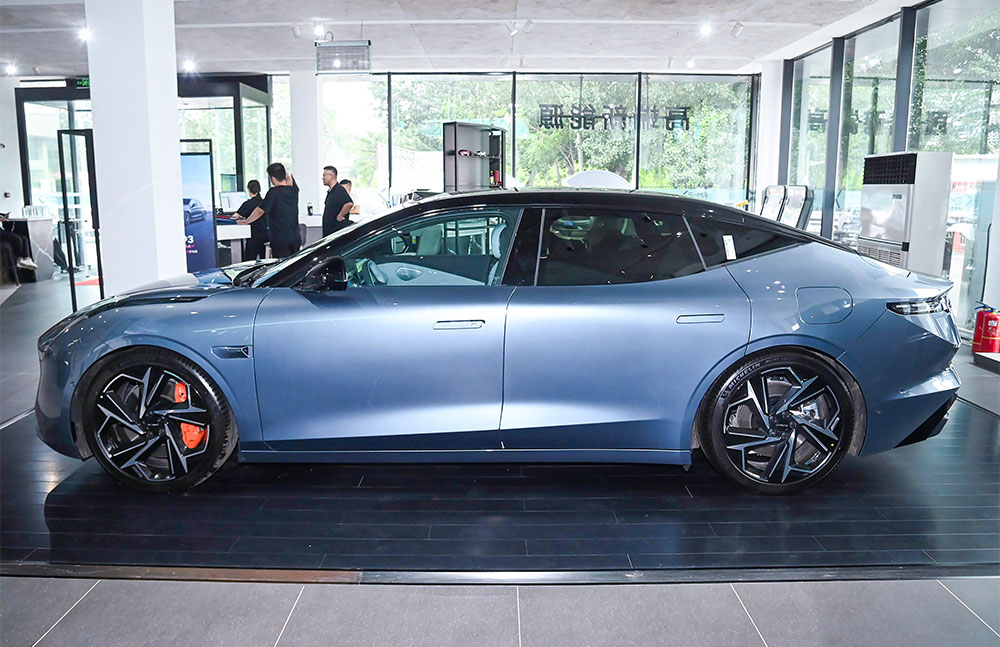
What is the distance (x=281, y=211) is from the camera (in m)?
8.62

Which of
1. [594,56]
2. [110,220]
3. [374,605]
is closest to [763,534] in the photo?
[374,605]

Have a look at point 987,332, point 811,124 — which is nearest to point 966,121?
point 987,332

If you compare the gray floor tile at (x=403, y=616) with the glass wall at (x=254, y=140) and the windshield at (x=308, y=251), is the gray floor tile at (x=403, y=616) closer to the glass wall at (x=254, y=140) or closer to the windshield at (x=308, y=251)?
the windshield at (x=308, y=251)

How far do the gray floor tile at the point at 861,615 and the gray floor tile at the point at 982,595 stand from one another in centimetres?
4

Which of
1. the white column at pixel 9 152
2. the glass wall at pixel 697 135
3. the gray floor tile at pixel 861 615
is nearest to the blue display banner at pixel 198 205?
the gray floor tile at pixel 861 615

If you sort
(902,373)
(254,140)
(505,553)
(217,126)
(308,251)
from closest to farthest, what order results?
(505,553)
(902,373)
(308,251)
(217,126)
(254,140)

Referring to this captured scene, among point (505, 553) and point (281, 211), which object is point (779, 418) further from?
point (281, 211)

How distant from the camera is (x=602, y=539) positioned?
2973mm

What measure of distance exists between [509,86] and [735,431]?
1224 cm

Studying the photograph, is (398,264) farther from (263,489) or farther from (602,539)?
(602,539)

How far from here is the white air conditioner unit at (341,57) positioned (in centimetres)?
1022

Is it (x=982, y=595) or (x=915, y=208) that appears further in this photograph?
→ (x=915, y=208)

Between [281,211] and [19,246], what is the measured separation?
5.62 m

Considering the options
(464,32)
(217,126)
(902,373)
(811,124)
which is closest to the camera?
(902,373)
